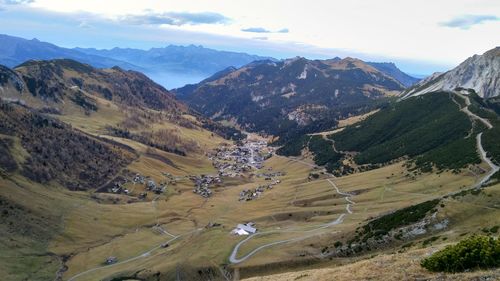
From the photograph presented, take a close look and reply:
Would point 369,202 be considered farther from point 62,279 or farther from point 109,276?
point 62,279

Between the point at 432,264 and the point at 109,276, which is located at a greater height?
the point at 432,264

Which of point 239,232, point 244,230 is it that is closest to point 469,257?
point 239,232

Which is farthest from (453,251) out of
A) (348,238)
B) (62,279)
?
(62,279)

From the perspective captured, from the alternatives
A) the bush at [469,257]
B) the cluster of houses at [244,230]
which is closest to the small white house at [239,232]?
the cluster of houses at [244,230]

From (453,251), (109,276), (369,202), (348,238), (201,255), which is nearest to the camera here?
(453,251)

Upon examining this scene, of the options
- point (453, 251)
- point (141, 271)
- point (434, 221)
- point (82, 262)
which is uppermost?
point (453, 251)

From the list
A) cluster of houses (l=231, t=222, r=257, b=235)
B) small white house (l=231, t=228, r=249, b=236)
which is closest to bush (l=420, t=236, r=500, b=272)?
small white house (l=231, t=228, r=249, b=236)

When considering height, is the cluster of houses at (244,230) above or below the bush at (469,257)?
below

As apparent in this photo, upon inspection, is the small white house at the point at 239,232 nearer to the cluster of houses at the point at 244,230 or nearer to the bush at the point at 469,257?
the cluster of houses at the point at 244,230
